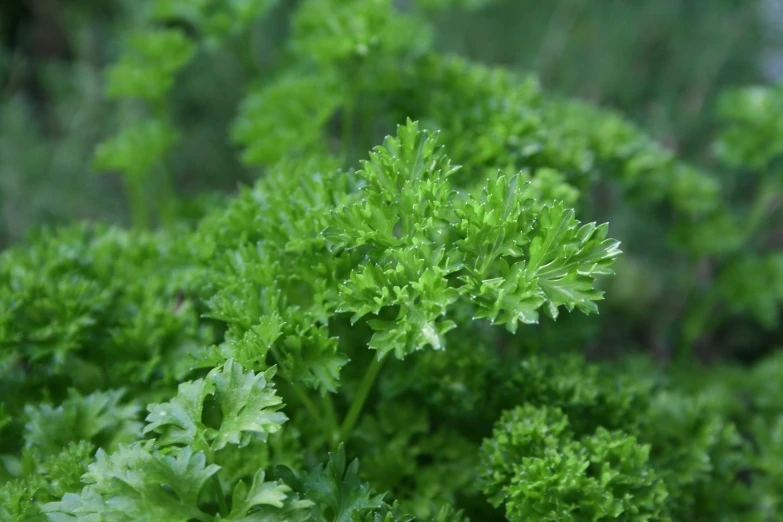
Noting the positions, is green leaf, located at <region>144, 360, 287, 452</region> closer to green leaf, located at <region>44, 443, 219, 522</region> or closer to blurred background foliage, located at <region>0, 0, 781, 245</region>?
green leaf, located at <region>44, 443, 219, 522</region>

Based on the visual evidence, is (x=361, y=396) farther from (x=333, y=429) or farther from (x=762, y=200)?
(x=762, y=200)

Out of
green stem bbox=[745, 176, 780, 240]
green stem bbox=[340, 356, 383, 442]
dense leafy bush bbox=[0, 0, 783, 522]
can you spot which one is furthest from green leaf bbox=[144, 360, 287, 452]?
green stem bbox=[745, 176, 780, 240]

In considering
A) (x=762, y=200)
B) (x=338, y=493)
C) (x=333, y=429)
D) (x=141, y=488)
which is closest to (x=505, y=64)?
(x=762, y=200)

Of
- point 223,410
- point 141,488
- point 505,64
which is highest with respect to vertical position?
point 505,64

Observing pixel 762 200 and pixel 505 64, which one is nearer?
pixel 762 200

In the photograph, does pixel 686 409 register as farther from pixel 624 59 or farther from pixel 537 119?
pixel 624 59

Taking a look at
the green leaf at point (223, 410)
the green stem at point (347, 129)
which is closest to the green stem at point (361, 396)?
the green leaf at point (223, 410)
